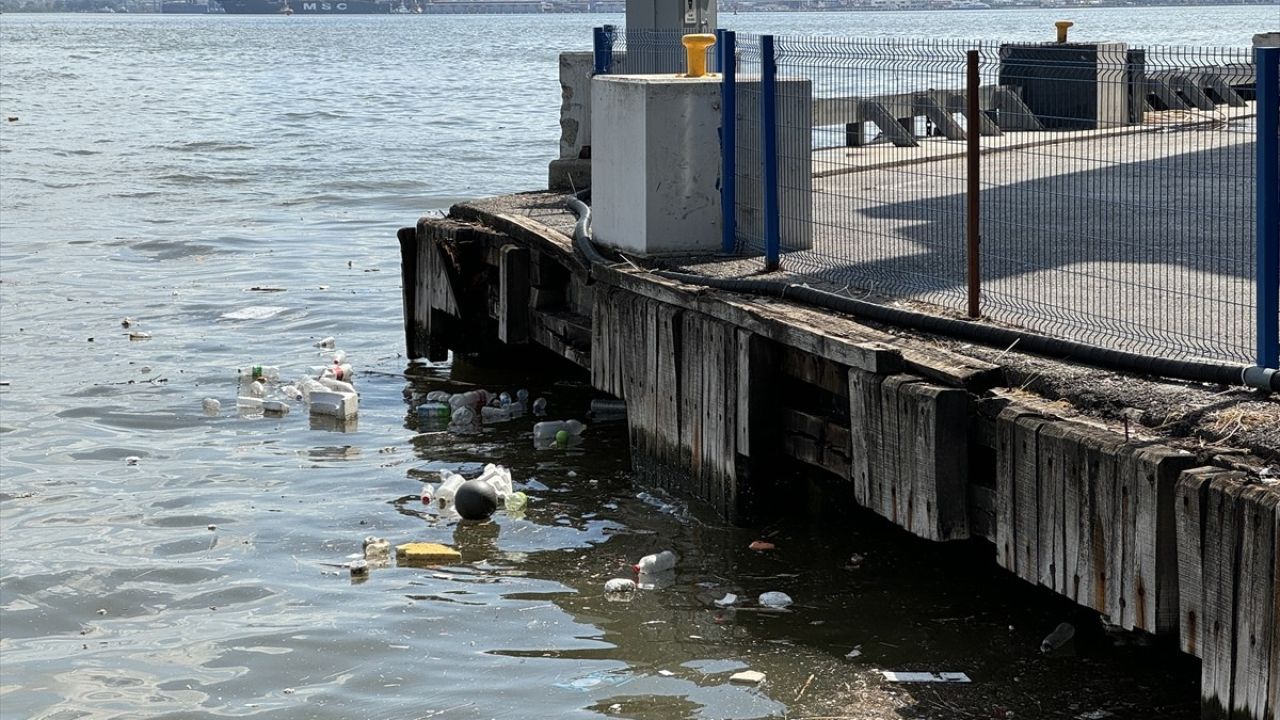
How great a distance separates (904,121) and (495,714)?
26.9 ft

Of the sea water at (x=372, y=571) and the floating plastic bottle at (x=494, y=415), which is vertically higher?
the floating plastic bottle at (x=494, y=415)

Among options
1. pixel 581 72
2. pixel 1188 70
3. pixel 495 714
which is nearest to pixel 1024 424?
pixel 1188 70

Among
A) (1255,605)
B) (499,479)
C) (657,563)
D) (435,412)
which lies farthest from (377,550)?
(1255,605)

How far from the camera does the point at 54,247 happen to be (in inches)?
1000

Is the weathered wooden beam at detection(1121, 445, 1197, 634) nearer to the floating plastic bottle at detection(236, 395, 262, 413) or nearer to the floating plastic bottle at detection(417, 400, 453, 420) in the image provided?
the floating plastic bottle at detection(417, 400, 453, 420)

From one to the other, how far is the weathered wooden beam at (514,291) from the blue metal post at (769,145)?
307 cm

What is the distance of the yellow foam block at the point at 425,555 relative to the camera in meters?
10.3

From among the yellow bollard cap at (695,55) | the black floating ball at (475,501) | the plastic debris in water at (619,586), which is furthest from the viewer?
the yellow bollard cap at (695,55)

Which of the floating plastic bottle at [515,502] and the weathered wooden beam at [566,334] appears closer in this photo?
the floating plastic bottle at [515,502]

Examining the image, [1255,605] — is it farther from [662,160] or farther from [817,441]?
[662,160]

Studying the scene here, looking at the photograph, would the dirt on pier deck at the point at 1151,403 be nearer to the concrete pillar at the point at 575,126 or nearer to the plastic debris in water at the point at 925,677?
the plastic debris in water at the point at 925,677

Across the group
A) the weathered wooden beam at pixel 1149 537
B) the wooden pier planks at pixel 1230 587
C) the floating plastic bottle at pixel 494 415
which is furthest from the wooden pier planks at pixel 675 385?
the wooden pier planks at pixel 1230 587

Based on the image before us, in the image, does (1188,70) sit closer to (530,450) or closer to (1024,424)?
(1024,424)

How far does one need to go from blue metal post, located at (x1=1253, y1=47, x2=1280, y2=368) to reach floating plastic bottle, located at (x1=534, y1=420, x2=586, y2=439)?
6555mm
